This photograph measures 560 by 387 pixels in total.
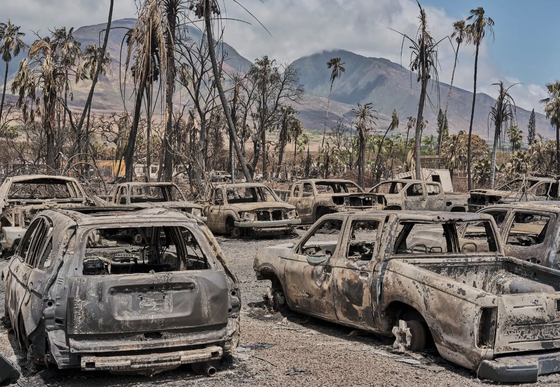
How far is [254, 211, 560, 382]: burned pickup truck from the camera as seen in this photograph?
6.25 meters

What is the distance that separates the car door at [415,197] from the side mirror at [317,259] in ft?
45.9

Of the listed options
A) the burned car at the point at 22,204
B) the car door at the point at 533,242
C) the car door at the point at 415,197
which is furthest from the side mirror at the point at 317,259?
the car door at the point at 415,197

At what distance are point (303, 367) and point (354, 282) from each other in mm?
1416

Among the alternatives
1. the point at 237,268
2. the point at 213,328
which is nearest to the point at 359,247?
the point at 213,328

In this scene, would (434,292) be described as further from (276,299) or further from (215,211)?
(215,211)

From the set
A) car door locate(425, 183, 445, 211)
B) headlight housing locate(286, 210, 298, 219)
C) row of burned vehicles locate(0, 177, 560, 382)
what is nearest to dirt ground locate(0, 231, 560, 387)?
row of burned vehicles locate(0, 177, 560, 382)

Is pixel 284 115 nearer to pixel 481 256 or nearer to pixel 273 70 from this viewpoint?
pixel 273 70

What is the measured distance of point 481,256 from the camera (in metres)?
7.91

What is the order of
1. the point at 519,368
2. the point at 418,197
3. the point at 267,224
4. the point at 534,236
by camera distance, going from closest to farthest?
the point at 519,368, the point at 534,236, the point at 267,224, the point at 418,197

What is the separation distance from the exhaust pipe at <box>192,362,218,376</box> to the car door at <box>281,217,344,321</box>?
6.81 ft

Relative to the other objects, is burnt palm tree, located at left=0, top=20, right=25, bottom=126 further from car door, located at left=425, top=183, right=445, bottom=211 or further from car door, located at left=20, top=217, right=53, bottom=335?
car door, located at left=20, top=217, right=53, bottom=335

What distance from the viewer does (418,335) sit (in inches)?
275

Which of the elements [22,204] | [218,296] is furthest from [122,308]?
[22,204]

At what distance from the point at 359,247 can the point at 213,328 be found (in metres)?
3.15
